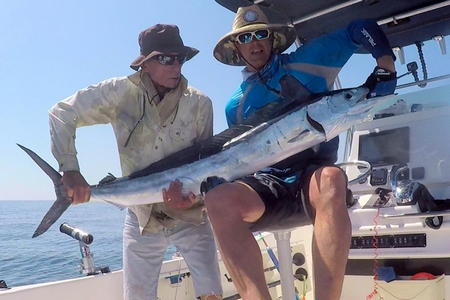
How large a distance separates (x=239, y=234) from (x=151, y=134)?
3.80ft

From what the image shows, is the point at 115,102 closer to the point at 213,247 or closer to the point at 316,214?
the point at 213,247

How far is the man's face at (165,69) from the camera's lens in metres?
2.80

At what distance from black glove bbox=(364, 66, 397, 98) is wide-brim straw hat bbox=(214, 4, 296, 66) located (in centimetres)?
84

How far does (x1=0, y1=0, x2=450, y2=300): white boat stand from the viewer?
2887 millimetres

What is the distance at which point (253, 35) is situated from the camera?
279 cm

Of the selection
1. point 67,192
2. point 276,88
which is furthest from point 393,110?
point 67,192

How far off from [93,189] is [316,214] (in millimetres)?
1407

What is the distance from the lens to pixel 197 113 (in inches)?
116

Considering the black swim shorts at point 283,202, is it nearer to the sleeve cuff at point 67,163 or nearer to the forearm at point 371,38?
the forearm at point 371,38

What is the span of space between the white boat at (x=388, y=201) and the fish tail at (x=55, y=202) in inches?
15.5

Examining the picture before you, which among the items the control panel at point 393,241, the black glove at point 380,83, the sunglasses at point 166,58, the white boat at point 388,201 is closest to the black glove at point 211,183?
the white boat at point 388,201

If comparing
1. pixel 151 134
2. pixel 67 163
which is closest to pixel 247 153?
pixel 151 134

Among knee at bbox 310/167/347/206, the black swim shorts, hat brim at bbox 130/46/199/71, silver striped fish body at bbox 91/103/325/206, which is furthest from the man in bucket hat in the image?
knee at bbox 310/167/347/206

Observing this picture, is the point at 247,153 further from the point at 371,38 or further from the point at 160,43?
the point at 160,43
